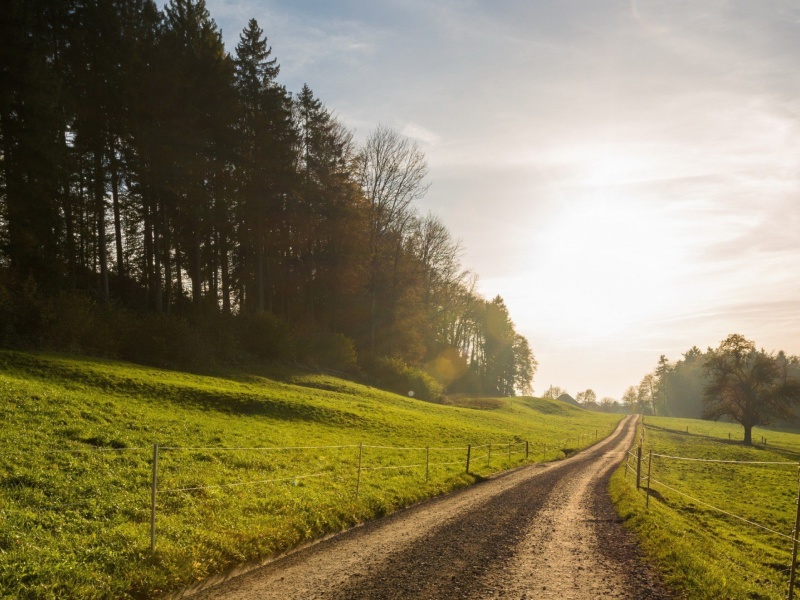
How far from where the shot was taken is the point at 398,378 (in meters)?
54.2

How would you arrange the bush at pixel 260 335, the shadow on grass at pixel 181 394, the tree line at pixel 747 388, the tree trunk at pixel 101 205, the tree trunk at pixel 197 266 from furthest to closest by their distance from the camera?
the tree line at pixel 747 388 < the bush at pixel 260 335 < the tree trunk at pixel 197 266 < the tree trunk at pixel 101 205 < the shadow on grass at pixel 181 394

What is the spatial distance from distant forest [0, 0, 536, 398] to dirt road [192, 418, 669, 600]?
25.7 metres

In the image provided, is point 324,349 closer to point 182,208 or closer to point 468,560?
point 182,208

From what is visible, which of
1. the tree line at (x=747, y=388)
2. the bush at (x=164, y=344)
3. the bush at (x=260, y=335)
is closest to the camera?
the bush at (x=164, y=344)

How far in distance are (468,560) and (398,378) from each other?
4446 cm

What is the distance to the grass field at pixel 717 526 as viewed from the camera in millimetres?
9375

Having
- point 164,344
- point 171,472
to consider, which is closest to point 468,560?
point 171,472

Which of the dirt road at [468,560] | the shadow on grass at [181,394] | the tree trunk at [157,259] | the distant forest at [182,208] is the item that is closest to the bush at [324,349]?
the distant forest at [182,208]

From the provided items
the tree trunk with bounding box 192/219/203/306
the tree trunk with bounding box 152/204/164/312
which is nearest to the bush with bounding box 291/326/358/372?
the tree trunk with bounding box 192/219/203/306

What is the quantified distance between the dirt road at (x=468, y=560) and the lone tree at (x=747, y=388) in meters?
59.0

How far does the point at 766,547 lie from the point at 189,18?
52243mm

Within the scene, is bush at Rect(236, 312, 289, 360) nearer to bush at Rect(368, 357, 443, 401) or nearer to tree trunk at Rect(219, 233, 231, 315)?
tree trunk at Rect(219, 233, 231, 315)

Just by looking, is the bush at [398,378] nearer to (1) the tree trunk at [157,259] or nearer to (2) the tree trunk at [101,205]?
(1) the tree trunk at [157,259]

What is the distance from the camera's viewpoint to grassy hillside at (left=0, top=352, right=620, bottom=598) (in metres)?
8.05
